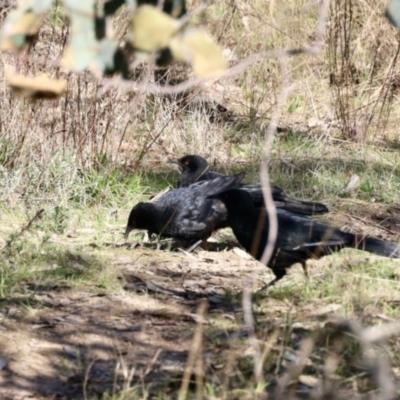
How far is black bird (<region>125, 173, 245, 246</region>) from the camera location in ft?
23.7

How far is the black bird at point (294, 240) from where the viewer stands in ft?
18.3

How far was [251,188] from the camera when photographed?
723 centimetres

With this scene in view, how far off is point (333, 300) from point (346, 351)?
0.88 metres

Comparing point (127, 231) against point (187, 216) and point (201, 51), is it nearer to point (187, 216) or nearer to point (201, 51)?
point (187, 216)

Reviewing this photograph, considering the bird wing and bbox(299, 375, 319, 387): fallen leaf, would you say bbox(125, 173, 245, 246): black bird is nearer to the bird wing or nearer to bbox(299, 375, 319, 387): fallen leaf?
the bird wing

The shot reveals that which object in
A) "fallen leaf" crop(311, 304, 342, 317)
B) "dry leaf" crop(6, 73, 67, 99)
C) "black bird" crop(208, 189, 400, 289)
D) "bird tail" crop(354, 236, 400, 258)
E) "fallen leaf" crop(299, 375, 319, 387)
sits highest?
"dry leaf" crop(6, 73, 67, 99)

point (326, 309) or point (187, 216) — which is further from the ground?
point (326, 309)

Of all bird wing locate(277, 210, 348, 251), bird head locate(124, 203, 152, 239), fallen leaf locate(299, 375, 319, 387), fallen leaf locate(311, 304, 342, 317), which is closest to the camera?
fallen leaf locate(299, 375, 319, 387)

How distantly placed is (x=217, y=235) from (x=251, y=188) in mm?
685

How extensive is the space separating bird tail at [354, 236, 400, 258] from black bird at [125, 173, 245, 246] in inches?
68.9

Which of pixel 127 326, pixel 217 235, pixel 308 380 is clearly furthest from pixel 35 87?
pixel 217 235

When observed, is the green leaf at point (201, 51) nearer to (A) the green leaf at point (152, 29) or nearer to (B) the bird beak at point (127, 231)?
(A) the green leaf at point (152, 29)

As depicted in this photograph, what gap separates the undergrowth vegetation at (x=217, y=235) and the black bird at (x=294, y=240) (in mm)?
192

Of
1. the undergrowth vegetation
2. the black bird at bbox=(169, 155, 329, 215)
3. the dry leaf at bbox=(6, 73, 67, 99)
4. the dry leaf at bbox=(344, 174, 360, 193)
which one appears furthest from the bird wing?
the dry leaf at bbox=(6, 73, 67, 99)
